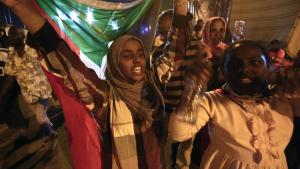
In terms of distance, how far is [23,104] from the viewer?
4059 millimetres

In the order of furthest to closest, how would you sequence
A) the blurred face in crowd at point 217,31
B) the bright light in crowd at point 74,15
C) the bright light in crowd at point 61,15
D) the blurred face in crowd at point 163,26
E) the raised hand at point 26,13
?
1. the blurred face in crowd at point 217,31
2. the blurred face in crowd at point 163,26
3. the bright light in crowd at point 74,15
4. the bright light in crowd at point 61,15
5. the raised hand at point 26,13

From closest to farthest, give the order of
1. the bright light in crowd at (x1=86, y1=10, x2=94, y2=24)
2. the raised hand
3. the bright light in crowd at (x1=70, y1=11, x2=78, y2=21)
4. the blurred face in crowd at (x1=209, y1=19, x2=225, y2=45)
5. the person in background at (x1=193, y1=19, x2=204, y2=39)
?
the raised hand, the person in background at (x1=193, y1=19, x2=204, y2=39), the bright light in crowd at (x1=70, y1=11, x2=78, y2=21), the bright light in crowd at (x1=86, y1=10, x2=94, y2=24), the blurred face in crowd at (x1=209, y1=19, x2=225, y2=45)

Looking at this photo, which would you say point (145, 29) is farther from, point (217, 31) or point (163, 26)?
point (217, 31)

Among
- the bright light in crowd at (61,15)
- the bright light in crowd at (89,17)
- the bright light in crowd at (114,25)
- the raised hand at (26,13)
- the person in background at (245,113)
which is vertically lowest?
the person in background at (245,113)

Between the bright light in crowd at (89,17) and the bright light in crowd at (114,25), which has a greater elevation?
the bright light in crowd at (89,17)

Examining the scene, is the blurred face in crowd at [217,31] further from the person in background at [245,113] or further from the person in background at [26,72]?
the person in background at [26,72]

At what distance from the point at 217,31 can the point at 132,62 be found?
148 centimetres

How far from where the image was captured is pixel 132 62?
2.09 metres

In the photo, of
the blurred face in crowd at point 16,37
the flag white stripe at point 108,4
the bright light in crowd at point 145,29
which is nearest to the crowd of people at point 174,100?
the bright light in crowd at point 145,29

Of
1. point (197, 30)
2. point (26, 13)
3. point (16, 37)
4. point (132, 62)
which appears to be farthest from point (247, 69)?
point (16, 37)

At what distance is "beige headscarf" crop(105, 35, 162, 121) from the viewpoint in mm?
2051

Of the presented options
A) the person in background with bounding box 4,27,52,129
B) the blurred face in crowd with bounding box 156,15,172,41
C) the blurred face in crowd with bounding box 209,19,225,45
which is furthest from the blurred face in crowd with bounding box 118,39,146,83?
the person in background with bounding box 4,27,52,129

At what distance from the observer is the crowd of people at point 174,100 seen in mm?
1733

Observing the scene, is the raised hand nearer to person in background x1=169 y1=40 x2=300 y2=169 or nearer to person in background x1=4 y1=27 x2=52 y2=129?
person in background x1=169 y1=40 x2=300 y2=169
